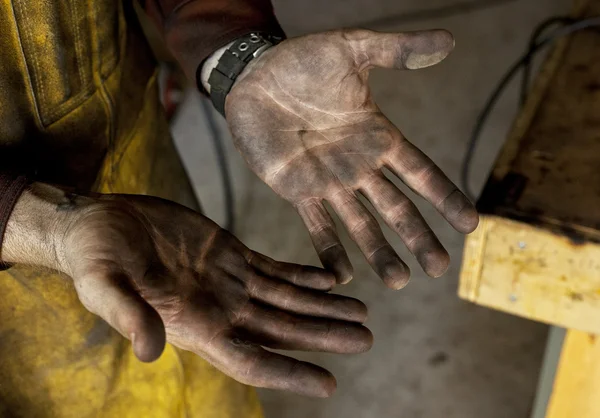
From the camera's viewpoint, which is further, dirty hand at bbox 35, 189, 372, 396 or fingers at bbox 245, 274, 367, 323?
fingers at bbox 245, 274, 367, 323

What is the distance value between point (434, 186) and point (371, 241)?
9 cm

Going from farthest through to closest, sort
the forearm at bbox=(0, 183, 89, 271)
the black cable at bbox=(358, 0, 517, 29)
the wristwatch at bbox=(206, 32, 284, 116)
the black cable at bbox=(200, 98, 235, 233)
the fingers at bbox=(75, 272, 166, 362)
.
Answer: the black cable at bbox=(358, 0, 517, 29) → the black cable at bbox=(200, 98, 235, 233) → the wristwatch at bbox=(206, 32, 284, 116) → the forearm at bbox=(0, 183, 89, 271) → the fingers at bbox=(75, 272, 166, 362)

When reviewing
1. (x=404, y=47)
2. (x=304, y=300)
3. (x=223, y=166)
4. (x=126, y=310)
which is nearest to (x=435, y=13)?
(x=223, y=166)

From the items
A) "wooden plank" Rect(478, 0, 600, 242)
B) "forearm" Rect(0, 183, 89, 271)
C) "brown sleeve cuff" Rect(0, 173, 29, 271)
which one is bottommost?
"wooden plank" Rect(478, 0, 600, 242)

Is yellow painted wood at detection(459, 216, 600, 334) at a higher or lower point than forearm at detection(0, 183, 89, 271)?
lower

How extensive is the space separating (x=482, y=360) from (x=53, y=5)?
46.6 inches

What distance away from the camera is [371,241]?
718mm

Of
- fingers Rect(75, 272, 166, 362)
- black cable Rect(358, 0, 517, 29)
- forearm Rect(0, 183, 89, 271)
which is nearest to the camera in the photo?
fingers Rect(75, 272, 166, 362)

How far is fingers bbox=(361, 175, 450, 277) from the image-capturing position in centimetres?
68

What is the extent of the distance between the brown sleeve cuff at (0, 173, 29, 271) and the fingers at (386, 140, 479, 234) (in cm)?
38

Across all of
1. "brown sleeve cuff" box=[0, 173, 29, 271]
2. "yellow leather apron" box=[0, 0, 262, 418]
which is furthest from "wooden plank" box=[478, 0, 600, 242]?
"brown sleeve cuff" box=[0, 173, 29, 271]

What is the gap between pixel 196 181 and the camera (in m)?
1.87

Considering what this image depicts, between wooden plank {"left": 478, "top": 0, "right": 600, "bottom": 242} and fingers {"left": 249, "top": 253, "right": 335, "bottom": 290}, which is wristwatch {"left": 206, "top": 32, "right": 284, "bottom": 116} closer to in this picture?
fingers {"left": 249, "top": 253, "right": 335, "bottom": 290}

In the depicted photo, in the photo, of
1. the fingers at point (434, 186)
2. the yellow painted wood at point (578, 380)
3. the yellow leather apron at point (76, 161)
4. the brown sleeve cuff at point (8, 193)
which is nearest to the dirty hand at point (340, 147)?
the fingers at point (434, 186)
